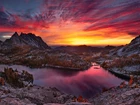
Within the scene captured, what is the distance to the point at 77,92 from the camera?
216 feet

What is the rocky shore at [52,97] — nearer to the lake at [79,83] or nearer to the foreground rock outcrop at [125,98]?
the foreground rock outcrop at [125,98]

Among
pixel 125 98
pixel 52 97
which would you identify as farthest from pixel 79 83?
pixel 125 98

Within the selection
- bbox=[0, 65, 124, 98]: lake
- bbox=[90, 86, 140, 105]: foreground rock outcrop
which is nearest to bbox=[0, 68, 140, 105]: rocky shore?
bbox=[90, 86, 140, 105]: foreground rock outcrop

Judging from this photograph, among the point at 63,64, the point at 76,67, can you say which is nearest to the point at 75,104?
the point at 76,67

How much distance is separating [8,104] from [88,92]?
160 feet

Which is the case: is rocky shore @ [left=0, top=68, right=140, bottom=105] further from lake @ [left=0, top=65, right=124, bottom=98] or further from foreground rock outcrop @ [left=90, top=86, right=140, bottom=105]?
lake @ [left=0, top=65, right=124, bottom=98]

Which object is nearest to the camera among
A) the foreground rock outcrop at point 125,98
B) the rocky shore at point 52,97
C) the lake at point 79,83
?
the rocky shore at point 52,97

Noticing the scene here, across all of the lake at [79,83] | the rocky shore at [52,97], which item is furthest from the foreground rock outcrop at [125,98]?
the lake at [79,83]

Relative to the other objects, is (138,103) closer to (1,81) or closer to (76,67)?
(1,81)

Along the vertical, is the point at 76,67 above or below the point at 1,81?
below

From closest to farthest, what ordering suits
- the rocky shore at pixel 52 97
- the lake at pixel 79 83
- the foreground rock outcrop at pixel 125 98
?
the rocky shore at pixel 52 97
the foreground rock outcrop at pixel 125 98
the lake at pixel 79 83

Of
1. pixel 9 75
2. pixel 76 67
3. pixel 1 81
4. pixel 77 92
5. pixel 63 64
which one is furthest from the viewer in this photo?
pixel 63 64

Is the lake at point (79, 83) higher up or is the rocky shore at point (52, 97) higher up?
the rocky shore at point (52, 97)

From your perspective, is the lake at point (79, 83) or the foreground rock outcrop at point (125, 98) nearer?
the foreground rock outcrop at point (125, 98)
